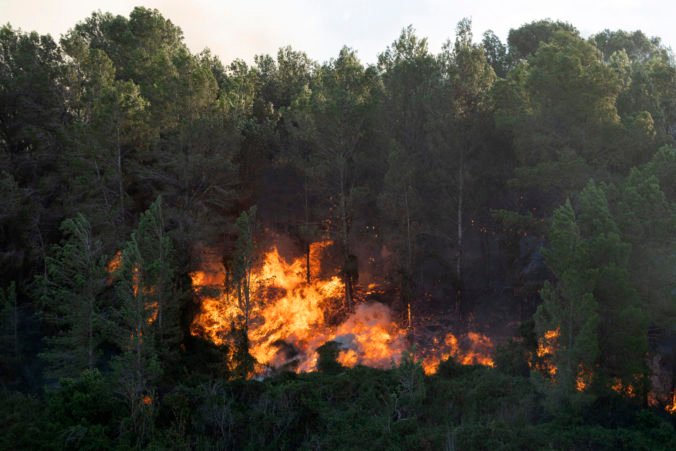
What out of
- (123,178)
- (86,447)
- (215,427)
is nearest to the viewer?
(86,447)

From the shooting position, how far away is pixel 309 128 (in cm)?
3669

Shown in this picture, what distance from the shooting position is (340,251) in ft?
124

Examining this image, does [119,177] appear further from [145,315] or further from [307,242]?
[307,242]

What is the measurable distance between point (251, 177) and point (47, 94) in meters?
13.1

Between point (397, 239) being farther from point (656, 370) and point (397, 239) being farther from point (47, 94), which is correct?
point (47, 94)

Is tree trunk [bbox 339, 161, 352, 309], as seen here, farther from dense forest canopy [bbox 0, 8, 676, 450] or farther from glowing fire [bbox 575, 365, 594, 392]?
glowing fire [bbox 575, 365, 594, 392]

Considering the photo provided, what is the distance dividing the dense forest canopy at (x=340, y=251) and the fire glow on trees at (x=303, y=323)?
0.17 metres

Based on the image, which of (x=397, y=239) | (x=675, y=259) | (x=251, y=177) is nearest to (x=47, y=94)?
(x=251, y=177)

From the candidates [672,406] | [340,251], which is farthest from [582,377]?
[340,251]

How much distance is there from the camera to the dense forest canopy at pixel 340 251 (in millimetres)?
21250

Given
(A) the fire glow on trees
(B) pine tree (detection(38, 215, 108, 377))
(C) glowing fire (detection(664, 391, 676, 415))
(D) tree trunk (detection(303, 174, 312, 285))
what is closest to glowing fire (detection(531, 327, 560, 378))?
(C) glowing fire (detection(664, 391, 676, 415))

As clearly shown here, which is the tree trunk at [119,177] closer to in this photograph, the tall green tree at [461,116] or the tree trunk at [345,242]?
the tree trunk at [345,242]

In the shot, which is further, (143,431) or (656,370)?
(656,370)

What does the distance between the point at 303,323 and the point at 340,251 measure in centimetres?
535
